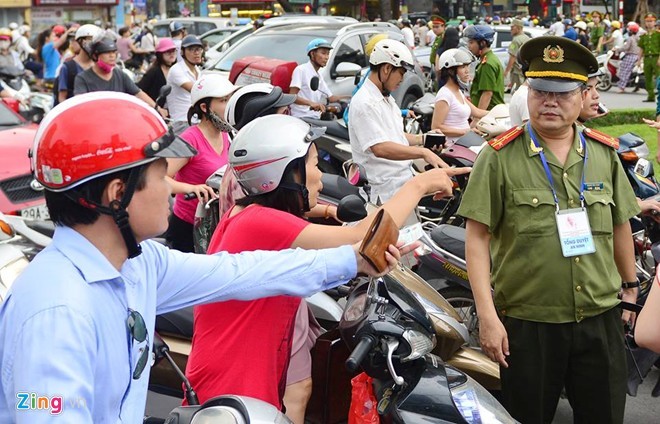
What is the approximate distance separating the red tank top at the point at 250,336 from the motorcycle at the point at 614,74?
2277 cm

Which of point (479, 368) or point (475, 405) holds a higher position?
point (475, 405)

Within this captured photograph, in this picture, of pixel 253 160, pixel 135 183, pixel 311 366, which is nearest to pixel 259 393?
pixel 311 366

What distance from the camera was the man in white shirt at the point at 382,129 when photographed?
630 centimetres

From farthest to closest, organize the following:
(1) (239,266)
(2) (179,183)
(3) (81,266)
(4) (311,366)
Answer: (2) (179,183), (4) (311,366), (1) (239,266), (3) (81,266)

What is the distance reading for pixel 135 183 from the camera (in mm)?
2146

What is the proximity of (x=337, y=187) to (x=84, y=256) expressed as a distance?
13.6 ft

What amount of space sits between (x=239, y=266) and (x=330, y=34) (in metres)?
11.8

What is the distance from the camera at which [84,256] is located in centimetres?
205

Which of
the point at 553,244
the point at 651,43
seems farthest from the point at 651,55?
the point at 553,244

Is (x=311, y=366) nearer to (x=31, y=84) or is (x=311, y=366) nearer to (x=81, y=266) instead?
(x=81, y=266)

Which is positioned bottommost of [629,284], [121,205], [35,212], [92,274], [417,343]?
[35,212]

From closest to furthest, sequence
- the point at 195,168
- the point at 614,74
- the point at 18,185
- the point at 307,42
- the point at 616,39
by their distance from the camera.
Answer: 1. the point at 195,168
2. the point at 18,185
3. the point at 307,42
4. the point at 614,74
5. the point at 616,39

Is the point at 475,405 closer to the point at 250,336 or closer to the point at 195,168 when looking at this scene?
the point at 250,336

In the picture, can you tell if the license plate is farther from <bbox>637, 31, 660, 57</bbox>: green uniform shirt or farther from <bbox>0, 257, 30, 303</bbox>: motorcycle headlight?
<bbox>637, 31, 660, 57</bbox>: green uniform shirt
